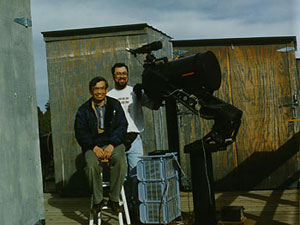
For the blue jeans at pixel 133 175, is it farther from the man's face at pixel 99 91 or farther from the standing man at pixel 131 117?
the man's face at pixel 99 91

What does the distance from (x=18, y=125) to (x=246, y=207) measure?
2.89 m

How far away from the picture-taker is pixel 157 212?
13.5 ft

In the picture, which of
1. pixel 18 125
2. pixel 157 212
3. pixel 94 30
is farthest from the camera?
pixel 94 30

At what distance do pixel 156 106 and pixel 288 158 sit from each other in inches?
112

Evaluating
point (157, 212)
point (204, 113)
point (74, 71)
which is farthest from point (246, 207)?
point (74, 71)

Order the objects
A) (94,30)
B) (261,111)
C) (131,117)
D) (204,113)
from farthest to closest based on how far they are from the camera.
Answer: (94,30) < (261,111) < (131,117) < (204,113)

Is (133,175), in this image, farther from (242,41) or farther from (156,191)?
(242,41)

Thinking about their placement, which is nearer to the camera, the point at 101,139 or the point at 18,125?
the point at 18,125

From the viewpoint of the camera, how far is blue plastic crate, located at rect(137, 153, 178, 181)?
13.4 ft

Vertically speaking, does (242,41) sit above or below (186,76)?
above

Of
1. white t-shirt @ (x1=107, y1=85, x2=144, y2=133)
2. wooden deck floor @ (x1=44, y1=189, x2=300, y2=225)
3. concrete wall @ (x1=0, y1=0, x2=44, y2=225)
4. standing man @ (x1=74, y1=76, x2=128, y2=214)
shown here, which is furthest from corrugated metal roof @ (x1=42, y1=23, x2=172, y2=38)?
concrete wall @ (x1=0, y1=0, x2=44, y2=225)

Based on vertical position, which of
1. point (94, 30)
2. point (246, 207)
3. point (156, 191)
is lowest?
point (246, 207)

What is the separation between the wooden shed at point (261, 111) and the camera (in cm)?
604

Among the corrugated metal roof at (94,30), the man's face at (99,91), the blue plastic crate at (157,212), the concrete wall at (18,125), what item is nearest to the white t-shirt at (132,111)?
the man's face at (99,91)
